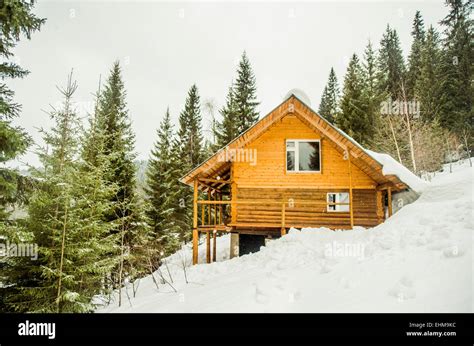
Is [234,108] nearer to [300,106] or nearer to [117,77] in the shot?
[117,77]

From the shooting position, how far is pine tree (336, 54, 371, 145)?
88.6 feet

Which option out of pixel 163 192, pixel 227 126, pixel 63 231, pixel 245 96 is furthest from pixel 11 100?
pixel 245 96

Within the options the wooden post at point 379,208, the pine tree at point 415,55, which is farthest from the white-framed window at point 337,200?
the pine tree at point 415,55

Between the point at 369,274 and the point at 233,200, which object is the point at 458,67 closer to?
the point at 233,200

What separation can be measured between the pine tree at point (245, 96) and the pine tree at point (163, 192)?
25.1 feet

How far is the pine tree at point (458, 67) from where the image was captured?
2656 cm

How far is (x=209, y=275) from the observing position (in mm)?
9461

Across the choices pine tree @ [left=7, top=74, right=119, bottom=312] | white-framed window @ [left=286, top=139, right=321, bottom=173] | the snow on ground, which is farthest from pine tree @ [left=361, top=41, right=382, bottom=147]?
pine tree @ [left=7, top=74, right=119, bottom=312]

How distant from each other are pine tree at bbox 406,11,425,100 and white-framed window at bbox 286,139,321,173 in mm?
23946

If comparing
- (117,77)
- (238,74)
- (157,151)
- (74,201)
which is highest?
(238,74)

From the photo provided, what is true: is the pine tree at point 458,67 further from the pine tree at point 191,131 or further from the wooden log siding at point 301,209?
the pine tree at point 191,131

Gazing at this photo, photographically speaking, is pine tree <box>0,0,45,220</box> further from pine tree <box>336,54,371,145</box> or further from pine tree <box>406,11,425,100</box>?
pine tree <box>406,11,425,100</box>

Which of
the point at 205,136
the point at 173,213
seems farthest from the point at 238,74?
the point at 173,213
